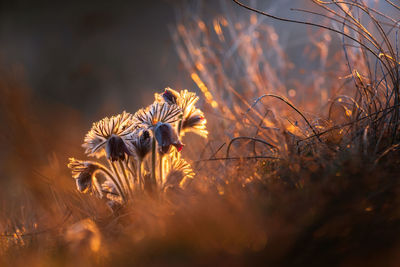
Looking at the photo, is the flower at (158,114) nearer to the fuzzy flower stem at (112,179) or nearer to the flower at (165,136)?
the flower at (165,136)

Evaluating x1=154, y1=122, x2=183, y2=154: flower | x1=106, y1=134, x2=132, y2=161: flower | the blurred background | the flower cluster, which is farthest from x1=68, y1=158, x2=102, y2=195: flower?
the blurred background

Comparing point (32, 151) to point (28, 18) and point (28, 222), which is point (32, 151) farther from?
point (28, 18)

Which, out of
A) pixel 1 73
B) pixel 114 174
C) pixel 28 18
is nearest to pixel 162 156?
pixel 114 174

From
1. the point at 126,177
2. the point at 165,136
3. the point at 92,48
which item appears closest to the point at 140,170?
the point at 126,177

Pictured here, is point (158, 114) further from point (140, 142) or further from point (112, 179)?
point (112, 179)

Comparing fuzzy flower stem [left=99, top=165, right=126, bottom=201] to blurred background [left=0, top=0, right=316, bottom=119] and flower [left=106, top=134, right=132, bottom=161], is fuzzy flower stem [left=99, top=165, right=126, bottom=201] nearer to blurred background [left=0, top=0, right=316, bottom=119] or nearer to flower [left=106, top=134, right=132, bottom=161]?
flower [left=106, top=134, right=132, bottom=161]

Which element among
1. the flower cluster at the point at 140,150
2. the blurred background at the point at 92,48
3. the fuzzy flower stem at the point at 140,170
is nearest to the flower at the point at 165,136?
the flower cluster at the point at 140,150
